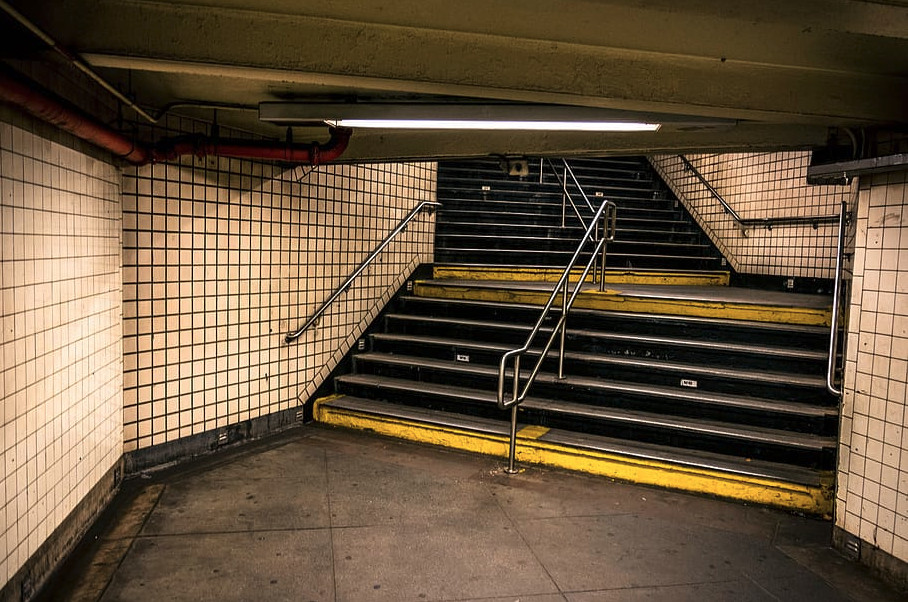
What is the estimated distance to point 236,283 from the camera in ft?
16.1

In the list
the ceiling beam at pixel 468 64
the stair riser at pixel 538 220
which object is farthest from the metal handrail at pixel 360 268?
the ceiling beam at pixel 468 64

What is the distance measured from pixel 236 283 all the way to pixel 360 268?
135cm

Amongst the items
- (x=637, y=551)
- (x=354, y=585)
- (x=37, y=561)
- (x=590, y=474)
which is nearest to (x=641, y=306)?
(x=590, y=474)

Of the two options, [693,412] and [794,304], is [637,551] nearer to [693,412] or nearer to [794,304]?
[693,412]

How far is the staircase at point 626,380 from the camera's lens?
4.34 metres

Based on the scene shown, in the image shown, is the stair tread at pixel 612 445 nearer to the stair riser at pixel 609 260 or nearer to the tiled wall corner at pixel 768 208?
the stair riser at pixel 609 260

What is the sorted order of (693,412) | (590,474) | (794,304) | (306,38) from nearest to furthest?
1. (306,38)
2. (590,474)
3. (693,412)
4. (794,304)

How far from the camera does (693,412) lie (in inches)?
189

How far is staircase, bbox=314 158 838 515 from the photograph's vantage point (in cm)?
434

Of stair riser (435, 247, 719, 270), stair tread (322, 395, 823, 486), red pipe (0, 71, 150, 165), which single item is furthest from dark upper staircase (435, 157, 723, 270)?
red pipe (0, 71, 150, 165)

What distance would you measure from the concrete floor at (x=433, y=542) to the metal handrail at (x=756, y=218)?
12.8 feet

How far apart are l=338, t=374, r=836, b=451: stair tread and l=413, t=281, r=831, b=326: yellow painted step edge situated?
48.4 inches

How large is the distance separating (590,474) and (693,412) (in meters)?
1.02

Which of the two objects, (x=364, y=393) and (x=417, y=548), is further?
(x=364, y=393)
